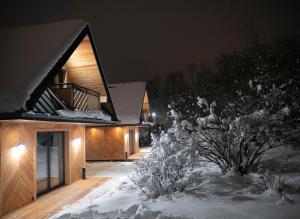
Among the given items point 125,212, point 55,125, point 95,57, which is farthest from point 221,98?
point 125,212

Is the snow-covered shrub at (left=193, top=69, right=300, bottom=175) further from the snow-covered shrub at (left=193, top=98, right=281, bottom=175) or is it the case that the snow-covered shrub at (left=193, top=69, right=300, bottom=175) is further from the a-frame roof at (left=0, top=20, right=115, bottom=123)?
the a-frame roof at (left=0, top=20, right=115, bottom=123)

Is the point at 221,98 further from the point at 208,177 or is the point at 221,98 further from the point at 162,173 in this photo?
the point at 162,173

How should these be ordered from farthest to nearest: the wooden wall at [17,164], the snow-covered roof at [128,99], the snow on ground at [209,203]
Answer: the snow-covered roof at [128,99]
the wooden wall at [17,164]
the snow on ground at [209,203]

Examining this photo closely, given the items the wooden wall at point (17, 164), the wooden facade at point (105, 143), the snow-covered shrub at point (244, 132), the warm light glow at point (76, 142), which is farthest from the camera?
the wooden facade at point (105, 143)

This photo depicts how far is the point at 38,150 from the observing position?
925 centimetres

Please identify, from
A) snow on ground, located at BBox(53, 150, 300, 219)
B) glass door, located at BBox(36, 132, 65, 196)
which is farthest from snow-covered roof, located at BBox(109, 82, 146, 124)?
snow on ground, located at BBox(53, 150, 300, 219)

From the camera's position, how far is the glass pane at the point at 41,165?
931 centimetres

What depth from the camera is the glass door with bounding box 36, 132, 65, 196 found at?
9.38 meters

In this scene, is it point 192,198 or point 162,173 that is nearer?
point 192,198

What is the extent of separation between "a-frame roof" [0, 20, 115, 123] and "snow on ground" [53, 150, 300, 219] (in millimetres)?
3241

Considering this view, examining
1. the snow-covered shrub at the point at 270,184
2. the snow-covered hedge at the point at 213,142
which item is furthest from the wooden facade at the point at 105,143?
the snow-covered shrub at the point at 270,184

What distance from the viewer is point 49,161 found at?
389 inches

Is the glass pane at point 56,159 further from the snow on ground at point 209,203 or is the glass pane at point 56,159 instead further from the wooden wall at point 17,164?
the snow on ground at point 209,203

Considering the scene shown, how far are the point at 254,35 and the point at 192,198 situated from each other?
16.3 metres
